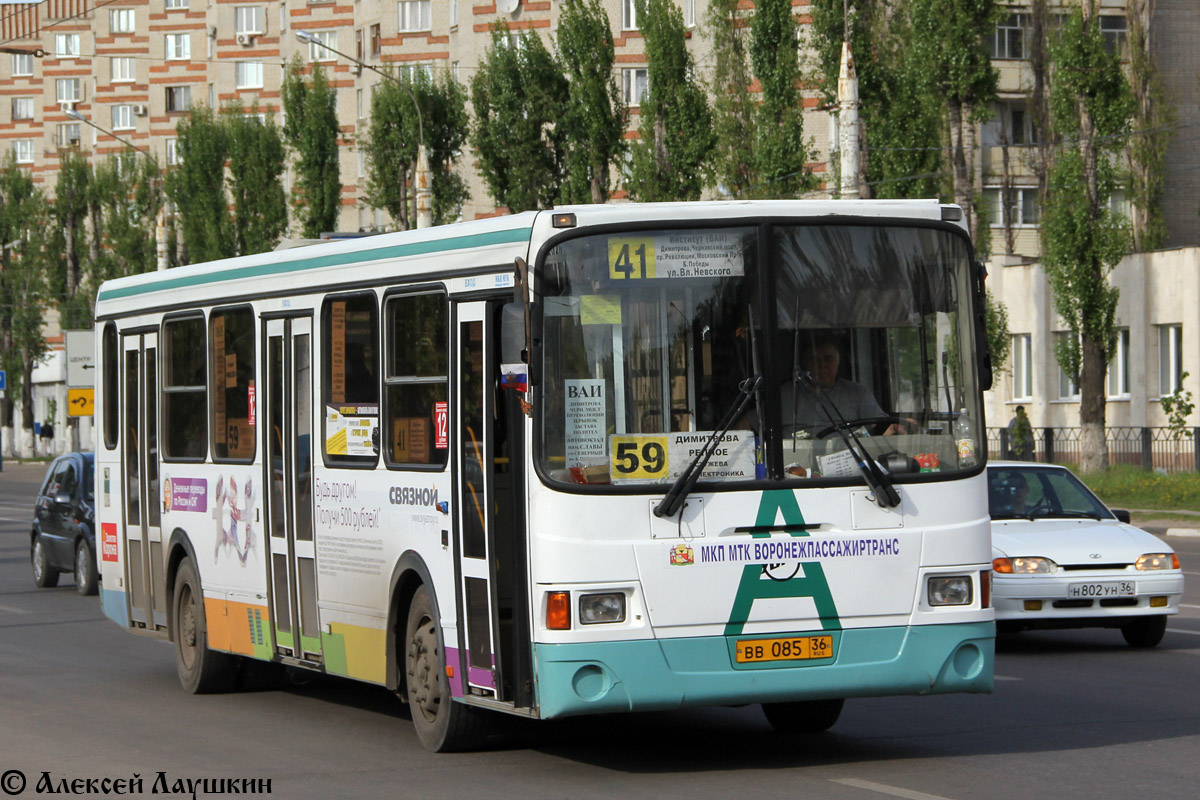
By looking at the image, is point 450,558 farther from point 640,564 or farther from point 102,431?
point 102,431

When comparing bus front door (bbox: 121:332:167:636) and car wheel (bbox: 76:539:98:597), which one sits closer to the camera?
bus front door (bbox: 121:332:167:636)

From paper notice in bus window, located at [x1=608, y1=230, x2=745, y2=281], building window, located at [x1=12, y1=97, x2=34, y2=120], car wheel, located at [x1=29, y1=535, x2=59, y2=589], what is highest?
building window, located at [x1=12, y1=97, x2=34, y2=120]

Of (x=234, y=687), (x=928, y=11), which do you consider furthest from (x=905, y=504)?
(x=928, y=11)

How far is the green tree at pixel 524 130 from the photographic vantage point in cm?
5438

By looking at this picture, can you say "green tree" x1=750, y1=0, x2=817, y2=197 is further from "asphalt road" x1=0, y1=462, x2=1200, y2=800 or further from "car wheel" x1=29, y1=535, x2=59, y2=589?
"asphalt road" x1=0, y1=462, x2=1200, y2=800

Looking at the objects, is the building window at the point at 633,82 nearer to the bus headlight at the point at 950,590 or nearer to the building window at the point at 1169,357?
the building window at the point at 1169,357

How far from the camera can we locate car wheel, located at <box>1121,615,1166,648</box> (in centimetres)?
1439

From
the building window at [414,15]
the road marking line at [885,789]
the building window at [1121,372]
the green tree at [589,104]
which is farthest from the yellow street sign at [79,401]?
the building window at [414,15]

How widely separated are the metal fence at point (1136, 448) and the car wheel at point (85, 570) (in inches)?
843

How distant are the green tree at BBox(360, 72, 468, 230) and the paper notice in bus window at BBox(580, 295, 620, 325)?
50.4m

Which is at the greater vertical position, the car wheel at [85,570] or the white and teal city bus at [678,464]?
the white and teal city bus at [678,464]

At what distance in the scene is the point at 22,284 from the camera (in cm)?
8569

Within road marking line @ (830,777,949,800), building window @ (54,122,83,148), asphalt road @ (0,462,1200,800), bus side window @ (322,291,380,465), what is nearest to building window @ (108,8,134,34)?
building window @ (54,122,83,148)

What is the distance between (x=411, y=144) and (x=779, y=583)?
174 feet
